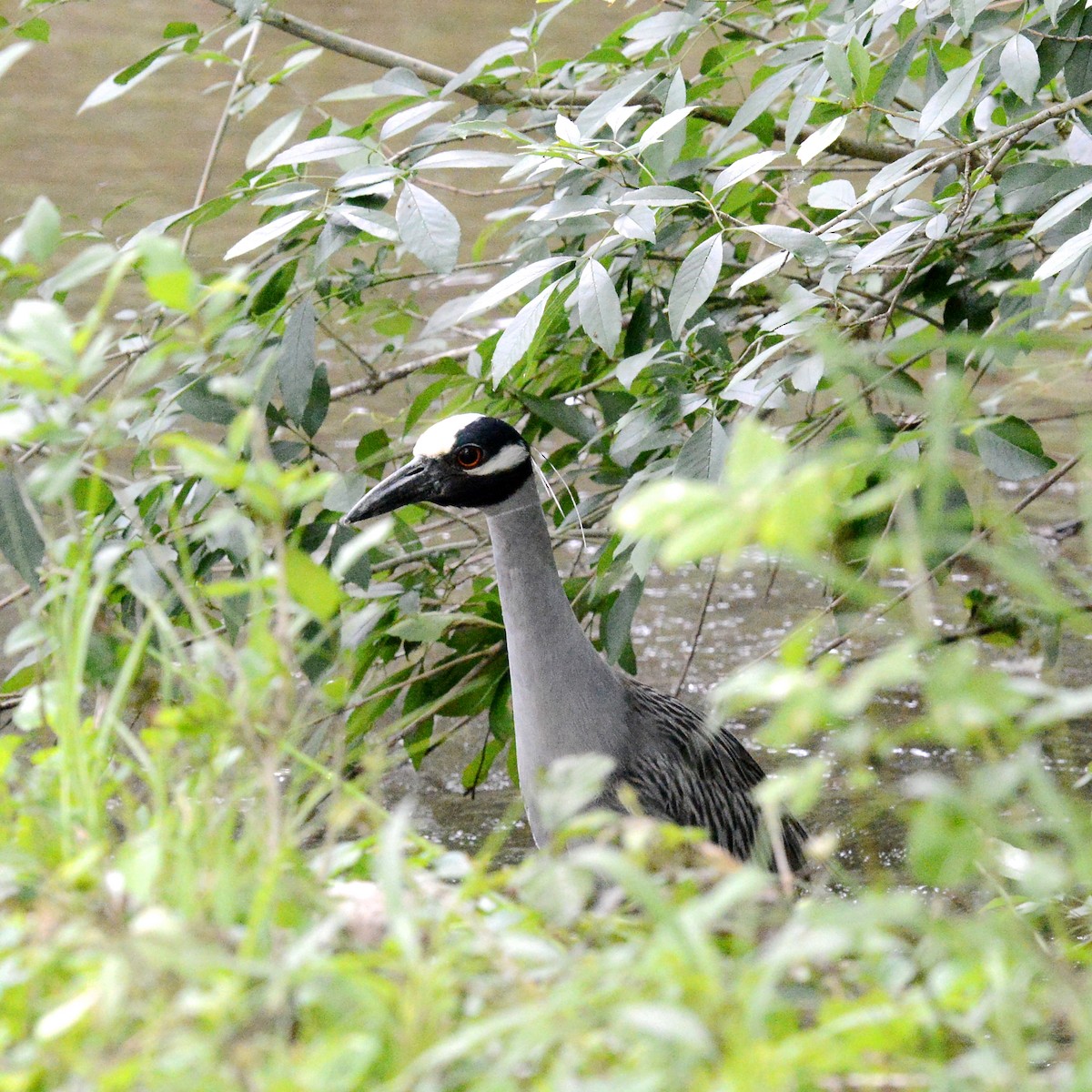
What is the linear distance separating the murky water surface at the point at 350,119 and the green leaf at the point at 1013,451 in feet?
1.31

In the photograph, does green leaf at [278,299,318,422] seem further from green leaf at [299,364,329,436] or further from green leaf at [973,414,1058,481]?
green leaf at [973,414,1058,481]

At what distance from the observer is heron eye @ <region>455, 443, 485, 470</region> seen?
9.49ft

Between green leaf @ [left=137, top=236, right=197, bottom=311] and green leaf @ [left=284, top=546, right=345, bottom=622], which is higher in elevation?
green leaf @ [left=137, top=236, right=197, bottom=311]

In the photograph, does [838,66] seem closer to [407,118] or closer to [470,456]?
[407,118]

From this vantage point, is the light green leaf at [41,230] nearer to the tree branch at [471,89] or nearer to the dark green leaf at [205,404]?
the dark green leaf at [205,404]

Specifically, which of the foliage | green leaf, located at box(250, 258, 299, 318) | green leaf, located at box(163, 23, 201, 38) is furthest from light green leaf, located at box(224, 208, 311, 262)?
green leaf, located at box(163, 23, 201, 38)

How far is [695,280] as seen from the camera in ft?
8.09

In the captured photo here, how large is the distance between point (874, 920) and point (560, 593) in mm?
1943

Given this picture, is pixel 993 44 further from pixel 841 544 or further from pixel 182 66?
pixel 182 66

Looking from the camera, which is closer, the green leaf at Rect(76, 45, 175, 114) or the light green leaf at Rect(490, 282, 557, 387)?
the light green leaf at Rect(490, 282, 557, 387)

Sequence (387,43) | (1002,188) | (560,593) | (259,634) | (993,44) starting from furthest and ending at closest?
1. (387,43)
2. (560,593)
3. (1002,188)
4. (993,44)
5. (259,634)

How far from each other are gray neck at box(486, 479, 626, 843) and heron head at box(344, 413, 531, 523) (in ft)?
0.29

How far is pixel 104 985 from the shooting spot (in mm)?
1028

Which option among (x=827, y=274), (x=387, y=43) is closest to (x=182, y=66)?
(x=387, y=43)
